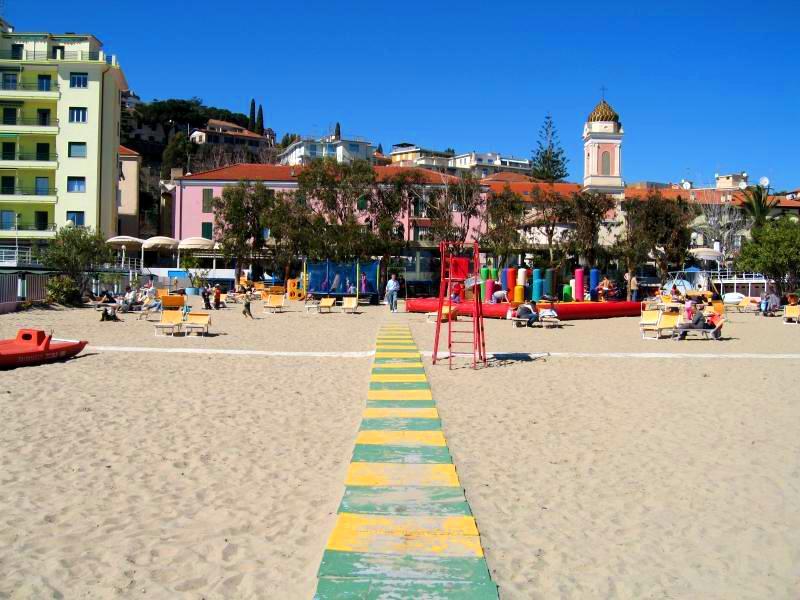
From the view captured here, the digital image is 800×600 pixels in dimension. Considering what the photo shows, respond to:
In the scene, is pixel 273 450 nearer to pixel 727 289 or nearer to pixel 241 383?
pixel 241 383

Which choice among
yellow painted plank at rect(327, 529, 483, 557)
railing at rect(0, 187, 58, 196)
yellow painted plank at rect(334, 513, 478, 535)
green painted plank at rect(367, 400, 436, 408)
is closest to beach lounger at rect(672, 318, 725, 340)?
green painted plank at rect(367, 400, 436, 408)

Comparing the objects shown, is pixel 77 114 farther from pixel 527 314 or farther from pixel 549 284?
pixel 527 314

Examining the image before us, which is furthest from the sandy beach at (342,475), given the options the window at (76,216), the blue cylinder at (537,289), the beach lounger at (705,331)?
the window at (76,216)

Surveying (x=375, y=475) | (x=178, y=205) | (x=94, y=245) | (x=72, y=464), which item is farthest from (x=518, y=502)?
(x=178, y=205)

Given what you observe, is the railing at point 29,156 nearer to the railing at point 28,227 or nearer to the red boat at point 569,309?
the railing at point 28,227

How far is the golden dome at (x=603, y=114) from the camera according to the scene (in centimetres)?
6919

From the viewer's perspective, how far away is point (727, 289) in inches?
1946

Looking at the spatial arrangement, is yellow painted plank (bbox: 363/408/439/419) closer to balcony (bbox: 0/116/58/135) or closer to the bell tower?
balcony (bbox: 0/116/58/135)

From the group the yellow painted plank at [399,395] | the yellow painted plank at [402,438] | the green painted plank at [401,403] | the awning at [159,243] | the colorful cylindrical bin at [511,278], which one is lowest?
the yellow painted plank at [402,438]

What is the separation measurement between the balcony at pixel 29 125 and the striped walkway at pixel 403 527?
47.6 meters

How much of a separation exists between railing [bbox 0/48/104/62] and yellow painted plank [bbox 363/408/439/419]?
49284 mm

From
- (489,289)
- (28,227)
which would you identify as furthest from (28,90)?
(489,289)

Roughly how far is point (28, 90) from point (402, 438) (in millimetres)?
50472

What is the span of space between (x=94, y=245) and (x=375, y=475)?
2471 centimetres
